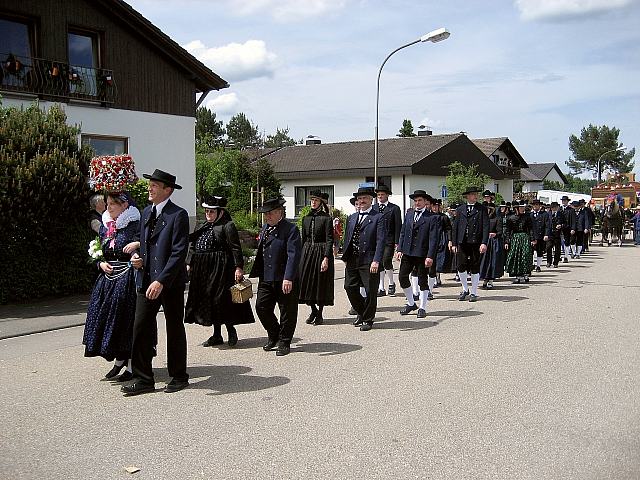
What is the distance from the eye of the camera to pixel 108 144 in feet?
62.8

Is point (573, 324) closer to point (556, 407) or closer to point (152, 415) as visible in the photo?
point (556, 407)

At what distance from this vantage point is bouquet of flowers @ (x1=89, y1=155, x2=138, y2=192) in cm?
625

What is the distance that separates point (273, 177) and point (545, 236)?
2063cm

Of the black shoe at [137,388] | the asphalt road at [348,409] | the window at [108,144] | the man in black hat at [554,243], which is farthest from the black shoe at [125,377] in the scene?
the man in black hat at [554,243]

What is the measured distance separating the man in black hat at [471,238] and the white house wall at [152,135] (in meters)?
10.3

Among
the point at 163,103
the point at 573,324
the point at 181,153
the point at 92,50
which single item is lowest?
the point at 573,324

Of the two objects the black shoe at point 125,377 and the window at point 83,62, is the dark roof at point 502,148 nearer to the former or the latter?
the window at point 83,62

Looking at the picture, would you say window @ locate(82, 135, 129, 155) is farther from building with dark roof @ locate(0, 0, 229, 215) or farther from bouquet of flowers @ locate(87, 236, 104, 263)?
bouquet of flowers @ locate(87, 236, 104, 263)

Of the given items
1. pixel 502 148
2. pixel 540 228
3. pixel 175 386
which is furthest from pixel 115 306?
pixel 502 148

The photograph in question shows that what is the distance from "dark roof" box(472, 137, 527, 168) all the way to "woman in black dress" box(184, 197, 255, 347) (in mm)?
43383

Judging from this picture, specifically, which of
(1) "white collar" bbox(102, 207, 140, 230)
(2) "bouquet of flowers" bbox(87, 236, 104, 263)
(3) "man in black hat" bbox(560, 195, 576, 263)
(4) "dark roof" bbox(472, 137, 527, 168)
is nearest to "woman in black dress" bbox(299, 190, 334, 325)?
(1) "white collar" bbox(102, 207, 140, 230)

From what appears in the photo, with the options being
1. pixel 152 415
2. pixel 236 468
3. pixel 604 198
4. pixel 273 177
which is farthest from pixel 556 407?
pixel 604 198

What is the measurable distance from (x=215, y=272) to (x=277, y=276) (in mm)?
734

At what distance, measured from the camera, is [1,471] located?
4.41m
